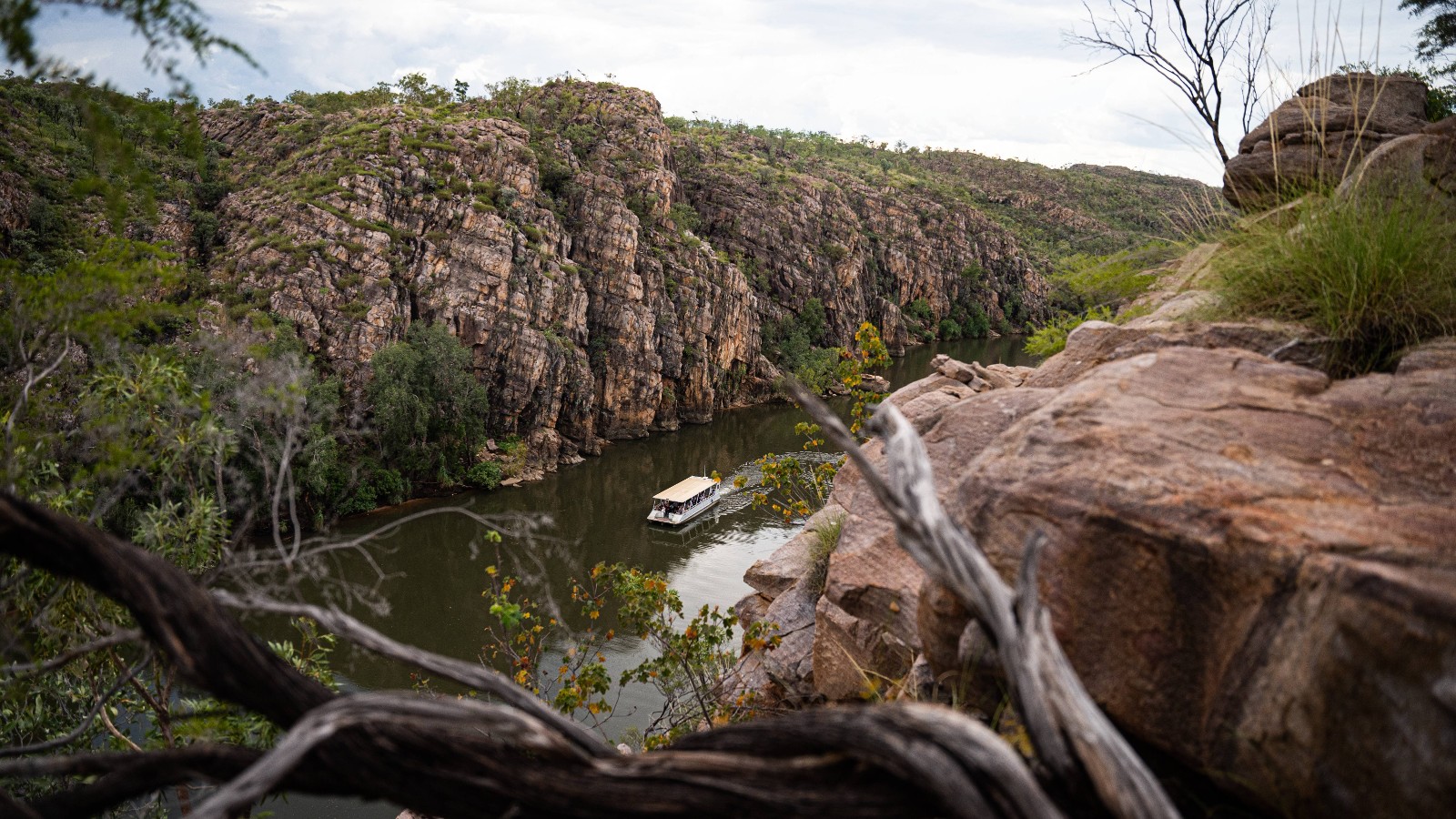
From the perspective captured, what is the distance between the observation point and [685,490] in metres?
27.4

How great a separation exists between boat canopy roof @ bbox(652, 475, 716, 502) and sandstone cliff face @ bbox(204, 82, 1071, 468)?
7619 mm

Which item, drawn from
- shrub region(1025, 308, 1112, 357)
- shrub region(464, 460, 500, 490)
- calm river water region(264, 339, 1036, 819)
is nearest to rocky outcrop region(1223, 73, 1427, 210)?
shrub region(1025, 308, 1112, 357)

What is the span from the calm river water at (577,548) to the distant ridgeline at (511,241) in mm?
3410

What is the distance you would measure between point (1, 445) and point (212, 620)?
427 centimetres

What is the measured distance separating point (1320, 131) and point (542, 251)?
34.9 meters

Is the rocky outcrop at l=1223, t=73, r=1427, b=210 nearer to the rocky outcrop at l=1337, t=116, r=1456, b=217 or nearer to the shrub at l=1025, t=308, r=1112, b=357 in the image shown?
the rocky outcrop at l=1337, t=116, r=1456, b=217

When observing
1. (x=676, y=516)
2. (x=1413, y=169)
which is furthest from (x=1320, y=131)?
(x=676, y=516)

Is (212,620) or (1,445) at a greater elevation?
(1,445)

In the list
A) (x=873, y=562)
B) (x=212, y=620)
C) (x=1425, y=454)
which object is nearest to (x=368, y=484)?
(x=873, y=562)

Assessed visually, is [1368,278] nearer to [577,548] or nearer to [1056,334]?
[1056,334]

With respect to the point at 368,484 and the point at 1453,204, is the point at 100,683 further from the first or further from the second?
the point at 368,484

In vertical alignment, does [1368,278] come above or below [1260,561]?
above

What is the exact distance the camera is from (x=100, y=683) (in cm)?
612

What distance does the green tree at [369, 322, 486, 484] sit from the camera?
1073 inches
